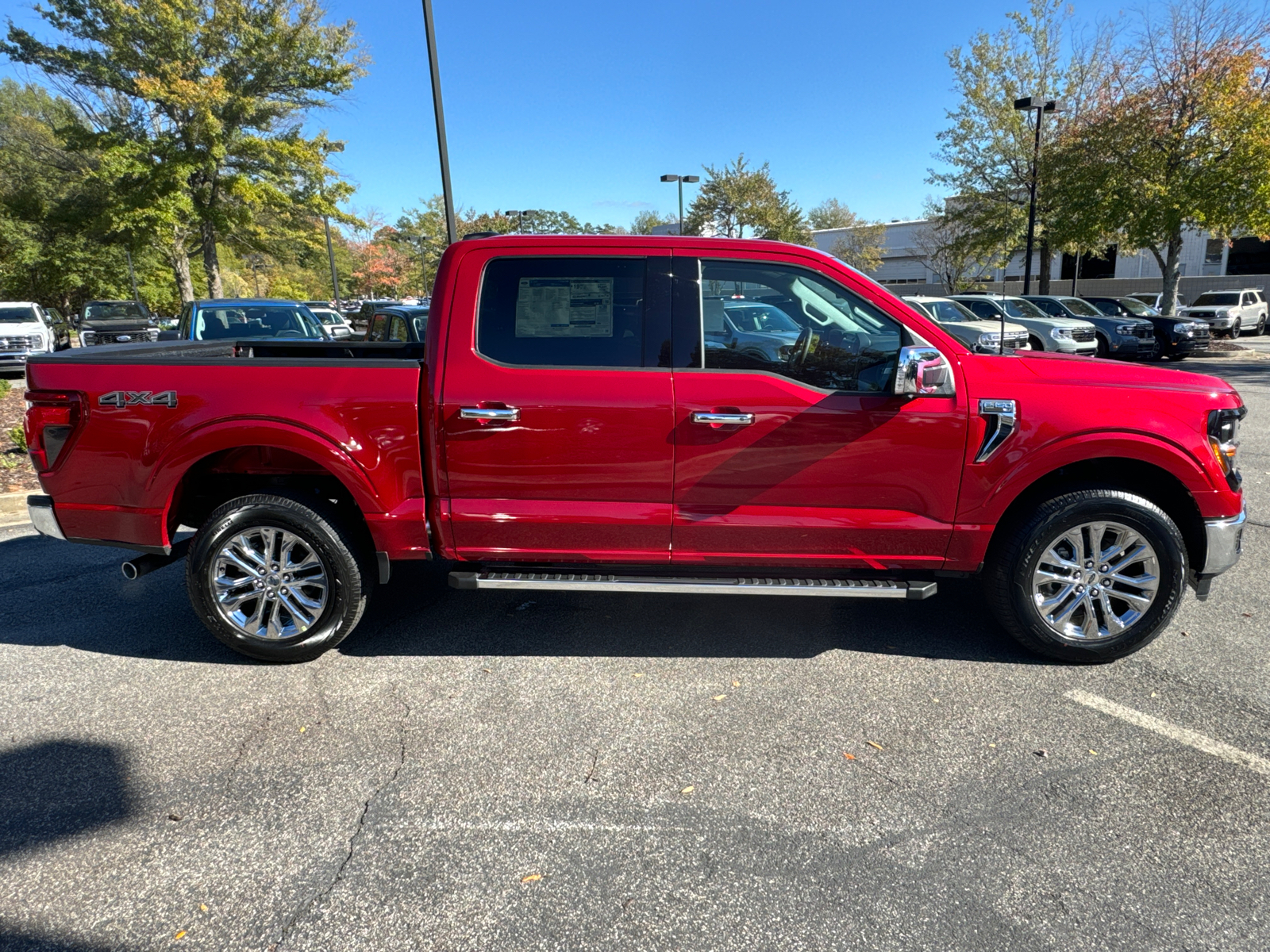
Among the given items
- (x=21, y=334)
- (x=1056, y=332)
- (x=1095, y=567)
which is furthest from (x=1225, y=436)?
(x=21, y=334)

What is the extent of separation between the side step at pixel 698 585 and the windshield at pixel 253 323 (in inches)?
319

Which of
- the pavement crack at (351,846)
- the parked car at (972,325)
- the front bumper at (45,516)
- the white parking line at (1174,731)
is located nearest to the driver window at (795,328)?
the white parking line at (1174,731)

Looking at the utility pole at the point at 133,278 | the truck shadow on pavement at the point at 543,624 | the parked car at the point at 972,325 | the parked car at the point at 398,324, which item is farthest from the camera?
the utility pole at the point at 133,278

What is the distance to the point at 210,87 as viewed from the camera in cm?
2138

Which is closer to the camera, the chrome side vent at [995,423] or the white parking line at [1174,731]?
the white parking line at [1174,731]

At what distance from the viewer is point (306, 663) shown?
3934mm

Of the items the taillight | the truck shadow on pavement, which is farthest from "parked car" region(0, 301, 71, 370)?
the taillight

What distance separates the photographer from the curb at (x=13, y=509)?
21.3 ft

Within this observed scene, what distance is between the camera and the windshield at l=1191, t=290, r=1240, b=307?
2709 centimetres

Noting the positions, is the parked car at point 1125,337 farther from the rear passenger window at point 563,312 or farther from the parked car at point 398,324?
the rear passenger window at point 563,312

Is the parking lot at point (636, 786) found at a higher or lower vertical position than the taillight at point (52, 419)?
lower

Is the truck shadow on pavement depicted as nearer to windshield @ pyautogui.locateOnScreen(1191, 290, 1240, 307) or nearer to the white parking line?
the white parking line

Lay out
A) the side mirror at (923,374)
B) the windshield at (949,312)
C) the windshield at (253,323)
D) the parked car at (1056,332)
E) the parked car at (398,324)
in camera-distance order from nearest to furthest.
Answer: the side mirror at (923,374), the parked car at (398,324), the windshield at (253,323), the parked car at (1056,332), the windshield at (949,312)

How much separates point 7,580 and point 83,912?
374 centimetres
